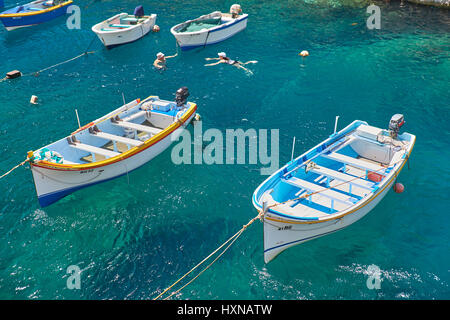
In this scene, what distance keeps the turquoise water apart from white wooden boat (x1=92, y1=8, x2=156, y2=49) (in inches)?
37.8

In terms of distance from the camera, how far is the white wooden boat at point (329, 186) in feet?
61.6

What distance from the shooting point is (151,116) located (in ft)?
95.0

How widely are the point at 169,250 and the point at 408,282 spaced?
38.0 ft

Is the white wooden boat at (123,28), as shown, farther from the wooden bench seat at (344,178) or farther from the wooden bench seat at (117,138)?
the wooden bench seat at (344,178)

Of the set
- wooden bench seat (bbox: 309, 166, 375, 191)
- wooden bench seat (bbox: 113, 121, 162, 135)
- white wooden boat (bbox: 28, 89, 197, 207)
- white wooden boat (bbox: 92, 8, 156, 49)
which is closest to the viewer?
wooden bench seat (bbox: 309, 166, 375, 191)

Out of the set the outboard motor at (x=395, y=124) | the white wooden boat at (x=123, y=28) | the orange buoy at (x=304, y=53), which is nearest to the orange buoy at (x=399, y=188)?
the outboard motor at (x=395, y=124)

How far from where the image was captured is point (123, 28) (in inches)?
1729

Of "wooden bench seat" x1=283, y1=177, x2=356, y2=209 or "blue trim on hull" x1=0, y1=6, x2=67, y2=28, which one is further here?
"blue trim on hull" x1=0, y1=6, x2=67, y2=28

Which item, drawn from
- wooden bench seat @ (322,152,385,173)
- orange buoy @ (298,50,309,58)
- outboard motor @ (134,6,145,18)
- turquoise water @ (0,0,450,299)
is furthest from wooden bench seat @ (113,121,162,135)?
outboard motor @ (134,6,145,18)

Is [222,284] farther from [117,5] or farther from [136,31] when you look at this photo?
[117,5]

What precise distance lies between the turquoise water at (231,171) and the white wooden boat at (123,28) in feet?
3.15

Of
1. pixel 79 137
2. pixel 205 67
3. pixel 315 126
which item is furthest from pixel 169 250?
pixel 205 67

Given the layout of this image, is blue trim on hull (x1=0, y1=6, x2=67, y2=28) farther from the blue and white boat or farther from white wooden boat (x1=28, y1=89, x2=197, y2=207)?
white wooden boat (x1=28, y1=89, x2=197, y2=207)

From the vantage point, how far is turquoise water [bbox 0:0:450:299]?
18969 millimetres
